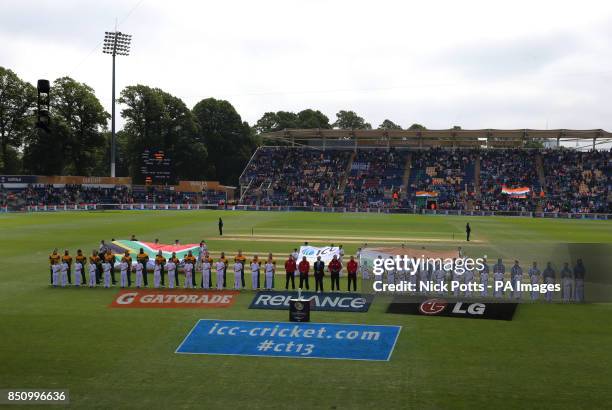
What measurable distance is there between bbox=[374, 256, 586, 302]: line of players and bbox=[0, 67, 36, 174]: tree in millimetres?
69801

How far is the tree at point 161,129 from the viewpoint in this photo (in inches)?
3622

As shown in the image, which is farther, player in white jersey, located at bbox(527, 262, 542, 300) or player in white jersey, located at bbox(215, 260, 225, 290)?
player in white jersey, located at bbox(215, 260, 225, 290)

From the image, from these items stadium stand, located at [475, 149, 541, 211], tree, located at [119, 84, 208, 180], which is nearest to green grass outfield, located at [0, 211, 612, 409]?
stadium stand, located at [475, 149, 541, 211]

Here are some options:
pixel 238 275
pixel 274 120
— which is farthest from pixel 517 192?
pixel 274 120

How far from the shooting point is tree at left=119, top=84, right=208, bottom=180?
302 ft

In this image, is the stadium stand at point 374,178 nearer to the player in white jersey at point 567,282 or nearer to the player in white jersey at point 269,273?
the player in white jersey at point 269,273

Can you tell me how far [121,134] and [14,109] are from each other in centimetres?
3918

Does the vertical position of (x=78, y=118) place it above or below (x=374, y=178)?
A: above

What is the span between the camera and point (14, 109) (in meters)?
74.8

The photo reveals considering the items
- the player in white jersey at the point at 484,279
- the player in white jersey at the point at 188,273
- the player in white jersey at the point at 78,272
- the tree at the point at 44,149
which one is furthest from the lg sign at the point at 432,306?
the tree at the point at 44,149

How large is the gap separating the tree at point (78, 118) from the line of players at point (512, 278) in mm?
72250

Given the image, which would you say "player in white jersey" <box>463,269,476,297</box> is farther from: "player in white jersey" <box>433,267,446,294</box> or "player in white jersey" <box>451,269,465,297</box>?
"player in white jersey" <box>433,267,446,294</box>

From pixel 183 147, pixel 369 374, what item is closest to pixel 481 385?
pixel 369 374

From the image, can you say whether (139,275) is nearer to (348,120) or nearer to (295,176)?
(295,176)
